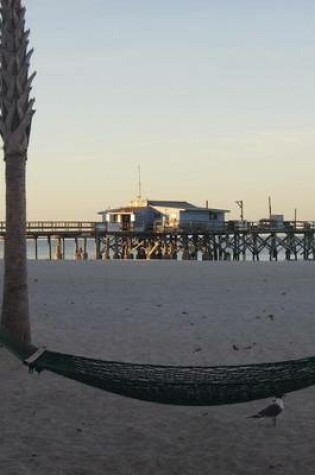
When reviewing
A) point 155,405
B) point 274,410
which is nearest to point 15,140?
point 155,405

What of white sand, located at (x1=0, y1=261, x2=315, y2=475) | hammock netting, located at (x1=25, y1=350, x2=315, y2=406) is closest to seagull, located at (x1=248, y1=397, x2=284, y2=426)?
white sand, located at (x1=0, y1=261, x2=315, y2=475)

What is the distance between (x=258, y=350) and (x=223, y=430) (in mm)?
3405

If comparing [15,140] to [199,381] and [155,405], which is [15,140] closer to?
[155,405]

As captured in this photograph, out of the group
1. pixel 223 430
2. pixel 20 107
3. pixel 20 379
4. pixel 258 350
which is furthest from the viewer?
pixel 258 350

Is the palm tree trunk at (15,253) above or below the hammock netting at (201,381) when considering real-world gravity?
above

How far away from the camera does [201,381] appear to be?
4.93 meters

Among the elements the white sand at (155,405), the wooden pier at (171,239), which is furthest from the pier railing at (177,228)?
the white sand at (155,405)

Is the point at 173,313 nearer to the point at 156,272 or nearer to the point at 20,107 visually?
the point at 20,107

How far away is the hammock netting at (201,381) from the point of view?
16.0ft

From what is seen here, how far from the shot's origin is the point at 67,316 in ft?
40.0

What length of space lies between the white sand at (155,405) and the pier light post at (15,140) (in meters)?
0.72

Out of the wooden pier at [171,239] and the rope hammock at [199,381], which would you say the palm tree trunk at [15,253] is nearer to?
the rope hammock at [199,381]

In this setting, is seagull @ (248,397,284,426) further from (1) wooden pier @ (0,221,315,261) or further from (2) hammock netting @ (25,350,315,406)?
(1) wooden pier @ (0,221,315,261)

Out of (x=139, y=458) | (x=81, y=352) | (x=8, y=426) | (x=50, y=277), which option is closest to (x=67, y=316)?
(x=81, y=352)
